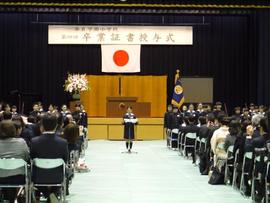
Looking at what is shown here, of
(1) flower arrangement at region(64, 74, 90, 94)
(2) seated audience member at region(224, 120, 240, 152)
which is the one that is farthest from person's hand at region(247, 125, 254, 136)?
(1) flower arrangement at region(64, 74, 90, 94)

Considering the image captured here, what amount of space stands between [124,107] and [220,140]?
1177cm

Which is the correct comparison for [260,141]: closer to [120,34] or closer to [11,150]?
[11,150]

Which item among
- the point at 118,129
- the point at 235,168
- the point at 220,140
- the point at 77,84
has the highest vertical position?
the point at 77,84

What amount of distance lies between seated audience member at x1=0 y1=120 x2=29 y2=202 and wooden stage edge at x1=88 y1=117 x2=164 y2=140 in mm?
14836

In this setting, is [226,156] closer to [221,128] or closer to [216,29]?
[221,128]

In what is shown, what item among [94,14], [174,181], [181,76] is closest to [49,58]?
[94,14]

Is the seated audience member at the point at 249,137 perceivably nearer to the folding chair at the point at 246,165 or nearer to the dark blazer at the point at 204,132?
the folding chair at the point at 246,165

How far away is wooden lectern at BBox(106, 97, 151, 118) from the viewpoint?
22.6 metres

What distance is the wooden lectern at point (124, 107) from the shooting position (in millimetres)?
22595

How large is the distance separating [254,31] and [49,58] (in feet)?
29.7

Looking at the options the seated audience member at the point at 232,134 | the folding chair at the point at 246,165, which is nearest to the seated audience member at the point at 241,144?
the folding chair at the point at 246,165

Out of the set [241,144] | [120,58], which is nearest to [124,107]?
[120,58]

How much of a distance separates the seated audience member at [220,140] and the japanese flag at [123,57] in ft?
42.0

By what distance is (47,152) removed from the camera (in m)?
7.32
